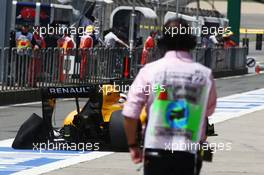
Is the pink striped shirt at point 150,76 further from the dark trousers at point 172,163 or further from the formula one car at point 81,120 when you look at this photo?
the formula one car at point 81,120

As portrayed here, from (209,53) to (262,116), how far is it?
624 inches

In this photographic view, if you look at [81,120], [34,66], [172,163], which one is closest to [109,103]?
[81,120]

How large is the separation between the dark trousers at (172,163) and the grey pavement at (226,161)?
16.0 ft

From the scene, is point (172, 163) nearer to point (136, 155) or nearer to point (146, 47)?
point (136, 155)

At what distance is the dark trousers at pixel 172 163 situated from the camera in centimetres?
671

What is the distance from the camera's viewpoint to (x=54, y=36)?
103ft

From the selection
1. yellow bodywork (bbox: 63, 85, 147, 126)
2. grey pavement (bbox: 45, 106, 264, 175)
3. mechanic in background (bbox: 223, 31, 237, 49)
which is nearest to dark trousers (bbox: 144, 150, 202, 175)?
grey pavement (bbox: 45, 106, 264, 175)

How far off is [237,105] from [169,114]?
18096 millimetres

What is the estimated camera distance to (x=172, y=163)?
264 inches

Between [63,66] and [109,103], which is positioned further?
[63,66]

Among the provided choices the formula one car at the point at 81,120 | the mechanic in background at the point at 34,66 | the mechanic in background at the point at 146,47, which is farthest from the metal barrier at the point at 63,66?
the formula one car at the point at 81,120

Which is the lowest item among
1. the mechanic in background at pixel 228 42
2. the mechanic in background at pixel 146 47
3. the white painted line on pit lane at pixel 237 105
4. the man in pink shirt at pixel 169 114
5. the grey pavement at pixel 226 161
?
the grey pavement at pixel 226 161

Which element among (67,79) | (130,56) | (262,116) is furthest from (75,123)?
(130,56)

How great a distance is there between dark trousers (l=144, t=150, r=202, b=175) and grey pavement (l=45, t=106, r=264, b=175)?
4.88 metres
